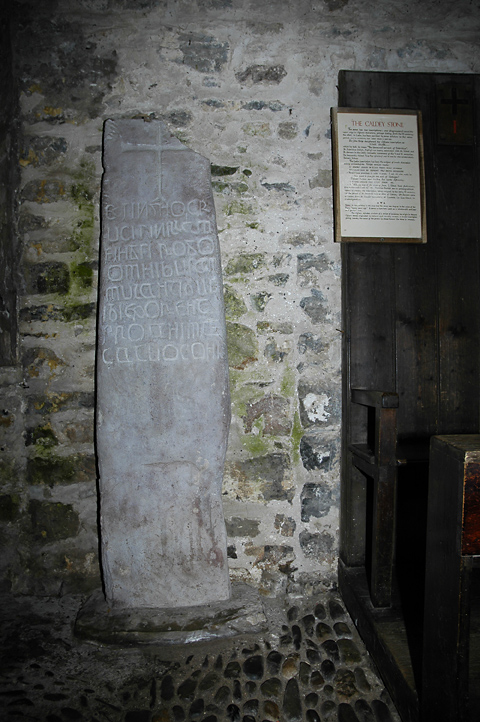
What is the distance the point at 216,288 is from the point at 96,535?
1352 millimetres

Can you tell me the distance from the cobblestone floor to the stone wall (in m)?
0.28

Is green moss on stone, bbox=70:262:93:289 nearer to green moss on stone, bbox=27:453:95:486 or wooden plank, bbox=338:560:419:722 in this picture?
green moss on stone, bbox=27:453:95:486

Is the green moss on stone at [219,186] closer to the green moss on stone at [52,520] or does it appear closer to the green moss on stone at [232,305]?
the green moss on stone at [232,305]

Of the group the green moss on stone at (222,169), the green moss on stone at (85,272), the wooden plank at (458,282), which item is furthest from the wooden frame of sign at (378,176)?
the green moss on stone at (85,272)

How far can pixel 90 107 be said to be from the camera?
1989mm

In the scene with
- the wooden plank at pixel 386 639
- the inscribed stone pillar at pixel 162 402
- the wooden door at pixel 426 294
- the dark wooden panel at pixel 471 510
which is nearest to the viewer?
the dark wooden panel at pixel 471 510

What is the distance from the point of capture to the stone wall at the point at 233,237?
1.98 m

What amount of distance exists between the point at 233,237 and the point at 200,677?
6.09ft

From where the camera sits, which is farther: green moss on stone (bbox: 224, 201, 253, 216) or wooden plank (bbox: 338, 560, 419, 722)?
green moss on stone (bbox: 224, 201, 253, 216)

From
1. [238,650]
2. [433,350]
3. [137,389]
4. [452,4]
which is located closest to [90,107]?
[137,389]

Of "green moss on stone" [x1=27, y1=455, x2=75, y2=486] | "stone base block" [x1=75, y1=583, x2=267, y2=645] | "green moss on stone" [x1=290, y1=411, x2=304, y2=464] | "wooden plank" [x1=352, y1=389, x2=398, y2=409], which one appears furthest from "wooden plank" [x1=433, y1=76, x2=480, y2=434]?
"green moss on stone" [x1=27, y1=455, x2=75, y2=486]

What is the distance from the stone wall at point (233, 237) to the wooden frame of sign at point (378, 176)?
8 centimetres

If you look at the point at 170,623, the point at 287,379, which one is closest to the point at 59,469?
the point at 170,623

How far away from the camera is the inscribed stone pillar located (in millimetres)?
1815
